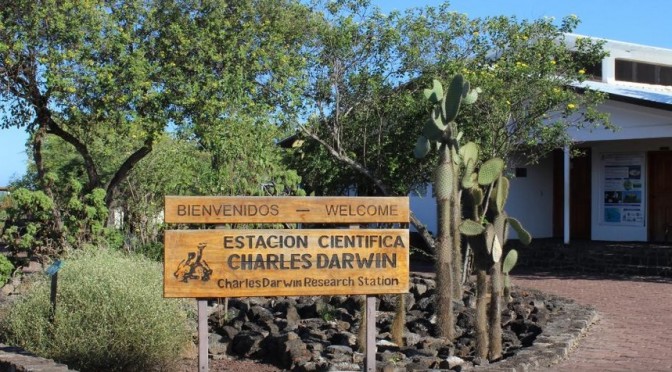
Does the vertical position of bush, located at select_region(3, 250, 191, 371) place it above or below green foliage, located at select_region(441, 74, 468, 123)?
below

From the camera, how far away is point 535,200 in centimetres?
2247

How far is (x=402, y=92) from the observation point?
50.8 ft

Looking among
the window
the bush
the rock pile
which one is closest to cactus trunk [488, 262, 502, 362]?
the rock pile

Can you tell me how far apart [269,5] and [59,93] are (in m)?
8.84

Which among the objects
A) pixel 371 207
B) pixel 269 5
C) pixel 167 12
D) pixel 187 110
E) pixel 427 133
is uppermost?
pixel 269 5

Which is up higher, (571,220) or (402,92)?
(402,92)

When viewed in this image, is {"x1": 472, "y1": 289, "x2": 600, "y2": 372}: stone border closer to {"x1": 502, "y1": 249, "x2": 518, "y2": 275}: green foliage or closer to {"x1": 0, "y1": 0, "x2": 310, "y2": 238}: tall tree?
{"x1": 502, "y1": 249, "x2": 518, "y2": 275}: green foliage

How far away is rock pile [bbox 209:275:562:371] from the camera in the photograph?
7.94 metres

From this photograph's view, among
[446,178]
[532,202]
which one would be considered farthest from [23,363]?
[532,202]

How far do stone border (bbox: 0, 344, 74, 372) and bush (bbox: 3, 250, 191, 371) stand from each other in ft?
2.06

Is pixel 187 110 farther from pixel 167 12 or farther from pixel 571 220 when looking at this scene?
pixel 571 220

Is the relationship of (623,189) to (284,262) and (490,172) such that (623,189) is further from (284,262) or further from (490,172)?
(284,262)

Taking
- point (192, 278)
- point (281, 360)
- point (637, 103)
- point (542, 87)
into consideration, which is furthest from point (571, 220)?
point (192, 278)

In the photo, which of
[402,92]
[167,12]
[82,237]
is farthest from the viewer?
[167,12]
